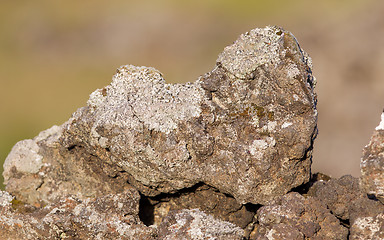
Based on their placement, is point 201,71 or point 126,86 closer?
point 126,86

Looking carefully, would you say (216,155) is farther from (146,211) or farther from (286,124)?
(146,211)

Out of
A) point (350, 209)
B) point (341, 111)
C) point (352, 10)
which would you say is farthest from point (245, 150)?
point (352, 10)

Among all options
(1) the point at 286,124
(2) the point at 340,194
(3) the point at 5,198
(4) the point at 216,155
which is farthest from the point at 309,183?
(3) the point at 5,198

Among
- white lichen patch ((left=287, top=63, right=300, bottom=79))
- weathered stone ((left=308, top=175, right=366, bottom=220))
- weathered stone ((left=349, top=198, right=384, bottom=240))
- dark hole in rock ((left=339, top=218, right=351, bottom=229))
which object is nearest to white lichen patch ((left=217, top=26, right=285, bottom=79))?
white lichen patch ((left=287, top=63, right=300, bottom=79))

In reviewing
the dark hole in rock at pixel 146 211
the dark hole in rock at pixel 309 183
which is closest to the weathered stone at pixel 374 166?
the dark hole in rock at pixel 309 183

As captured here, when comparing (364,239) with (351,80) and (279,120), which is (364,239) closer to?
(279,120)

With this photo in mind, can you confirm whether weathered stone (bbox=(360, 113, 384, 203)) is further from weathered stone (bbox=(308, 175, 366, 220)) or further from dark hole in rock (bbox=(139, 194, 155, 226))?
dark hole in rock (bbox=(139, 194, 155, 226))

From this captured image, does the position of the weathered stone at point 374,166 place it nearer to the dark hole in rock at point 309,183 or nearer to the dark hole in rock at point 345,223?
the dark hole in rock at point 345,223
